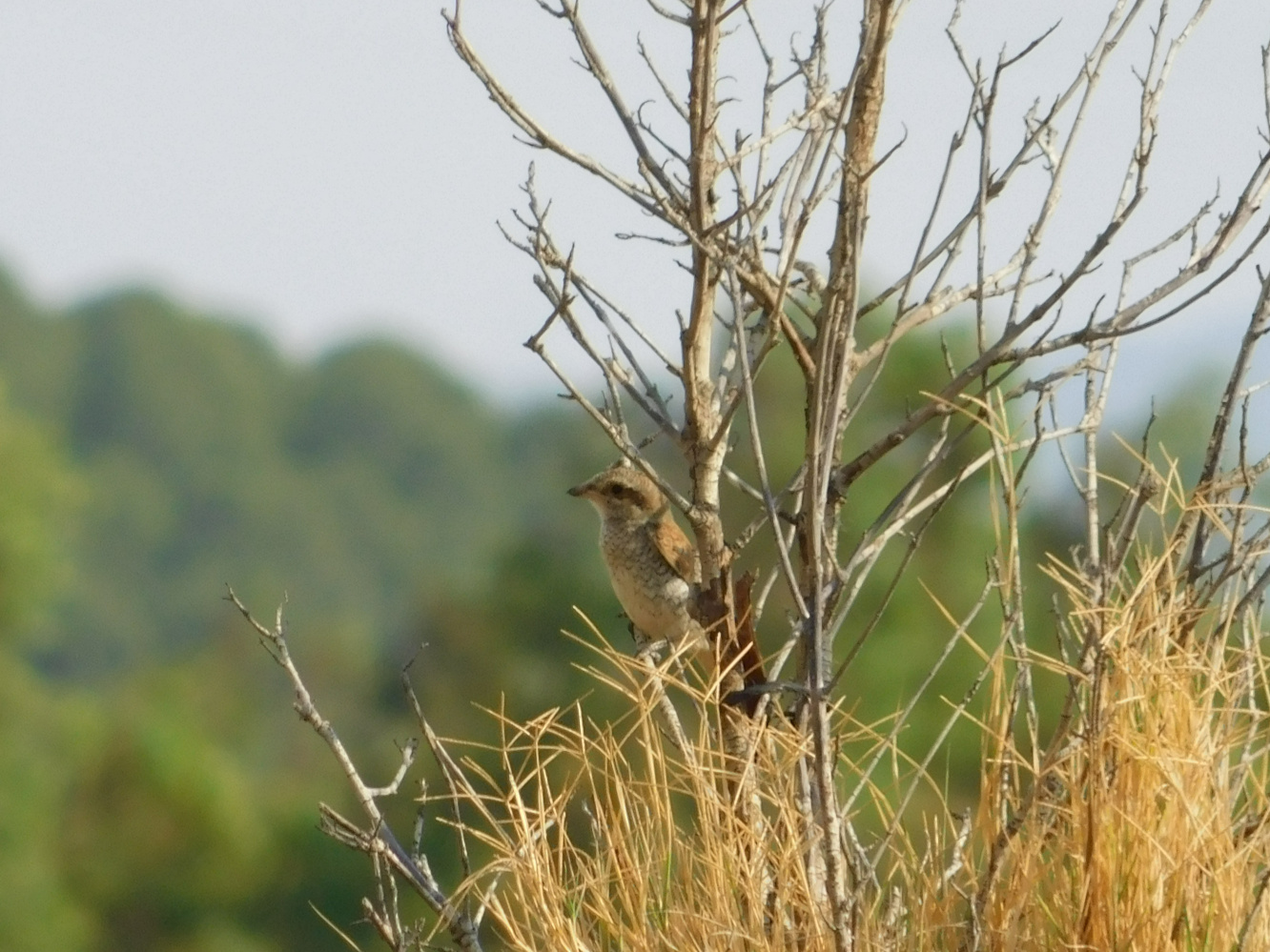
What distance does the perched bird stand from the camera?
5.16 metres

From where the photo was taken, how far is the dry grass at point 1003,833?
285 cm

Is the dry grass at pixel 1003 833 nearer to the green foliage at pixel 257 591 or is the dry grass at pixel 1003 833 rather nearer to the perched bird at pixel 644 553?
the green foliage at pixel 257 591

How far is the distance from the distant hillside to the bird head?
81.1 metres

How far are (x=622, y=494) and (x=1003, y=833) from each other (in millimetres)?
2792

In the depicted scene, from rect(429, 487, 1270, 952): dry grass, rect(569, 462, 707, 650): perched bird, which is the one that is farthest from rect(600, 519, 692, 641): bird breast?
rect(429, 487, 1270, 952): dry grass

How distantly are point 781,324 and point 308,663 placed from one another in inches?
2710

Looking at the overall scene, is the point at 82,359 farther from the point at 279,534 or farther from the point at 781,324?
the point at 781,324

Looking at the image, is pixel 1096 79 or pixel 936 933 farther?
pixel 1096 79

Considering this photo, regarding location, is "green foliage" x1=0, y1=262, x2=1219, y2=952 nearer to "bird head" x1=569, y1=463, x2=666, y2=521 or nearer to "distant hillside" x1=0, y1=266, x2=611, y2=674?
"distant hillside" x1=0, y1=266, x2=611, y2=674

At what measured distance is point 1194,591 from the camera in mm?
3318

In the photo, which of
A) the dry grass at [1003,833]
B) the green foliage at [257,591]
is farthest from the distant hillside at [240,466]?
the dry grass at [1003,833]

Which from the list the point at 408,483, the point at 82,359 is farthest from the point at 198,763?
the point at 82,359

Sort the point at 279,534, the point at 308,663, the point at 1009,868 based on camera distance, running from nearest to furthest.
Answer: the point at 1009,868
the point at 308,663
the point at 279,534

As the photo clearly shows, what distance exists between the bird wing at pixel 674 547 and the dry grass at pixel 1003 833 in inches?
72.4
